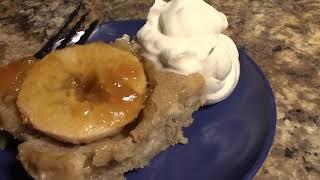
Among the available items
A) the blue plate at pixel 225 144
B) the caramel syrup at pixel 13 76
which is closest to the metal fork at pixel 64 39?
the caramel syrup at pixel 13 76

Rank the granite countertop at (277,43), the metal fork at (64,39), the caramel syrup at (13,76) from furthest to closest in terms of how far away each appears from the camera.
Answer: the metal fork at (64,39)
the granite countertop at (277,43)
the caramel syrup at (13,76)

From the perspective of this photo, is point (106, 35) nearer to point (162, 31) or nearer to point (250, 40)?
point (162, 31)

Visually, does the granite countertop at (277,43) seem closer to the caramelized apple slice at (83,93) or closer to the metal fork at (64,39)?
the metal fork at (64,39)

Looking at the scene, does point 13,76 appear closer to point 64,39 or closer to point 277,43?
point 64,39

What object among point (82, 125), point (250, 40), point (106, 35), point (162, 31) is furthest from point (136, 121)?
point (250, 40)

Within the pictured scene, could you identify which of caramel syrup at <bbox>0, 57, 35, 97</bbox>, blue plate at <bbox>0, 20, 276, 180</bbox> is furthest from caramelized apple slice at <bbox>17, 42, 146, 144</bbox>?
blue plate at <bbox>0, 20, 276, 180</bbox>

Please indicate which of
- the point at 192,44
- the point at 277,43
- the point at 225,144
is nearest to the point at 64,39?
the point at 192,44

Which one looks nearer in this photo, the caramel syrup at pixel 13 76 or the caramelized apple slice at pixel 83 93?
the caramelized apple slice at pixel 83 93
